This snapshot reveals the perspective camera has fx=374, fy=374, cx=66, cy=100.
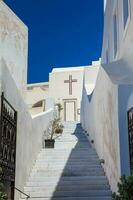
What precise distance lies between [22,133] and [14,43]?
4.72 metres

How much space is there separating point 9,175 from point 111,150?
8.26ft

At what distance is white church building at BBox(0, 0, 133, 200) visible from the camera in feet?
23.5

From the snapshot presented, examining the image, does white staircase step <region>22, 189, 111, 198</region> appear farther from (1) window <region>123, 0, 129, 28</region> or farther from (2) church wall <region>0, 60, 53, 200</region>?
(1) window <region>123, 0, 129, 28</region>

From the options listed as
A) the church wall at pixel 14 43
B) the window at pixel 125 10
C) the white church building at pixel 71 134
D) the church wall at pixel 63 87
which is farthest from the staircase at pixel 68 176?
the church wall at pixel 63 87

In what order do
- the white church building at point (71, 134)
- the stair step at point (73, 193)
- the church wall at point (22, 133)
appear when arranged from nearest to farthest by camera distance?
the white church building at point (71, 134) → the church wall at point (22, 133) → the stair step at point (73, 193)

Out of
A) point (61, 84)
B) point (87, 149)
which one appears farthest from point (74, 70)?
point (87, 149)

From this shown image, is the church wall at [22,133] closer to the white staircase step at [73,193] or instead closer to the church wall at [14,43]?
the white staircase step at [73,193]

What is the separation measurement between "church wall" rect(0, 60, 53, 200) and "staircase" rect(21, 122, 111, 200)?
0.34 meters

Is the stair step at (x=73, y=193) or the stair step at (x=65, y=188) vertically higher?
the stair step at (x=65, y=188)

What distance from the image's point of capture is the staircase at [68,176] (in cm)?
919

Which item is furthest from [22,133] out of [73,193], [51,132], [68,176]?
[51,132]

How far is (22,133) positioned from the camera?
364 inches

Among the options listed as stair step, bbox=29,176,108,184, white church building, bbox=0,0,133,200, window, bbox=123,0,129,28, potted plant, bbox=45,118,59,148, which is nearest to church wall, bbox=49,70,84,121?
white church building, bbox=0,0,133,200

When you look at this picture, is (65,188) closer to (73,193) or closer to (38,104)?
(73,193)
